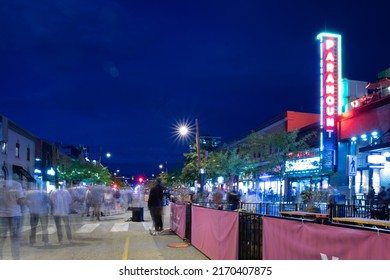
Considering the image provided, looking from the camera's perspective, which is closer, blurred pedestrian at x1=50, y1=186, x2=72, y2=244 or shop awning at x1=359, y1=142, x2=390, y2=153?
blurred pedestrian at x1=50, y1=186, x2=72, y2=244

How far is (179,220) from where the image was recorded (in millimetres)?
14609

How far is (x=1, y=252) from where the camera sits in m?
10.3

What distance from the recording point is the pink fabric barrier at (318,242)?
13.6 ft

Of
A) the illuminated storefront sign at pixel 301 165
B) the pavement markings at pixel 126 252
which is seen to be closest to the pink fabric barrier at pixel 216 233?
the pavement markings at pixel 126 252

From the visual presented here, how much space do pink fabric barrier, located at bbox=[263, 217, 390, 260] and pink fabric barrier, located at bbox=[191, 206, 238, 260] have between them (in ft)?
4.95

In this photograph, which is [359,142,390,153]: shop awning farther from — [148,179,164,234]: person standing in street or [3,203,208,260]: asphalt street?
[3,203,208,260]: asphalt street

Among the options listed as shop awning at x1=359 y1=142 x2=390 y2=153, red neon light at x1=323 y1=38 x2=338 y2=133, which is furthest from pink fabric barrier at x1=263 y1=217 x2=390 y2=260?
red neon light at x1=323 y1=38 x2=338 y2=133

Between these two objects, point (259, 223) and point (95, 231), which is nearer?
point (259, 223)

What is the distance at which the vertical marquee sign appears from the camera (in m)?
27.4

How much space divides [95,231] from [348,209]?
9.07 meters

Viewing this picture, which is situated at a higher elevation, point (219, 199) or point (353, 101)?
point (353, 101)
